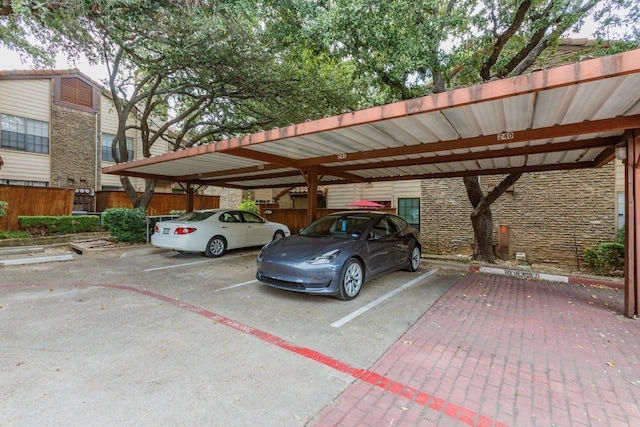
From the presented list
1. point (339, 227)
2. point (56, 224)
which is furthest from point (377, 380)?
point (56, 224)

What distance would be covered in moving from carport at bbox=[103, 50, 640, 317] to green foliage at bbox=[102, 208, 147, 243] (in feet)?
9.85

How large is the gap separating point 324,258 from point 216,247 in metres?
4.61

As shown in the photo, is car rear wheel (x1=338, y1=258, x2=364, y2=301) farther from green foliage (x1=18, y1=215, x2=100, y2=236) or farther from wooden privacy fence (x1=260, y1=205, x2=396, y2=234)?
green foliage (x1=18, y1=215, x2=100, y2=236)

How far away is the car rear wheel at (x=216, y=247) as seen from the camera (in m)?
7.94

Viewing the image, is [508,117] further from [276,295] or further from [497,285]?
[276,295]

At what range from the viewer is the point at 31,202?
10219mm

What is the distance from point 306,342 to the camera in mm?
3264

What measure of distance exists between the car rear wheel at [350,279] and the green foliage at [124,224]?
834 centimetres

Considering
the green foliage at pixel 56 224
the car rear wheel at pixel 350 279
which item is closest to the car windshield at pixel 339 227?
the car rear wheel at pixel 350 279

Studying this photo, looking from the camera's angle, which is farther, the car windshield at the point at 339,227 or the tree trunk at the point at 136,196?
the tree trunk at the point at 136,196

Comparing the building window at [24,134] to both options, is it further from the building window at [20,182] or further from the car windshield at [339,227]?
the car windshield at [339,227]

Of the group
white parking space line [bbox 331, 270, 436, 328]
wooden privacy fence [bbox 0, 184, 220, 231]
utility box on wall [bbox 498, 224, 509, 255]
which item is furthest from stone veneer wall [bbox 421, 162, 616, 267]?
wooden privacy fence [bbox 0, 184, 220, 231]

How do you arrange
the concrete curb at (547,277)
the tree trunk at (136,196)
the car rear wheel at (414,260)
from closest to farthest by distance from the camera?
the concrete curb at (547,277), the car rear wheel at (414,260), the tree trunk at (136,196)

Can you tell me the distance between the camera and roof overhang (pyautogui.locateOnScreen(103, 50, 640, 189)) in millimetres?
3047
